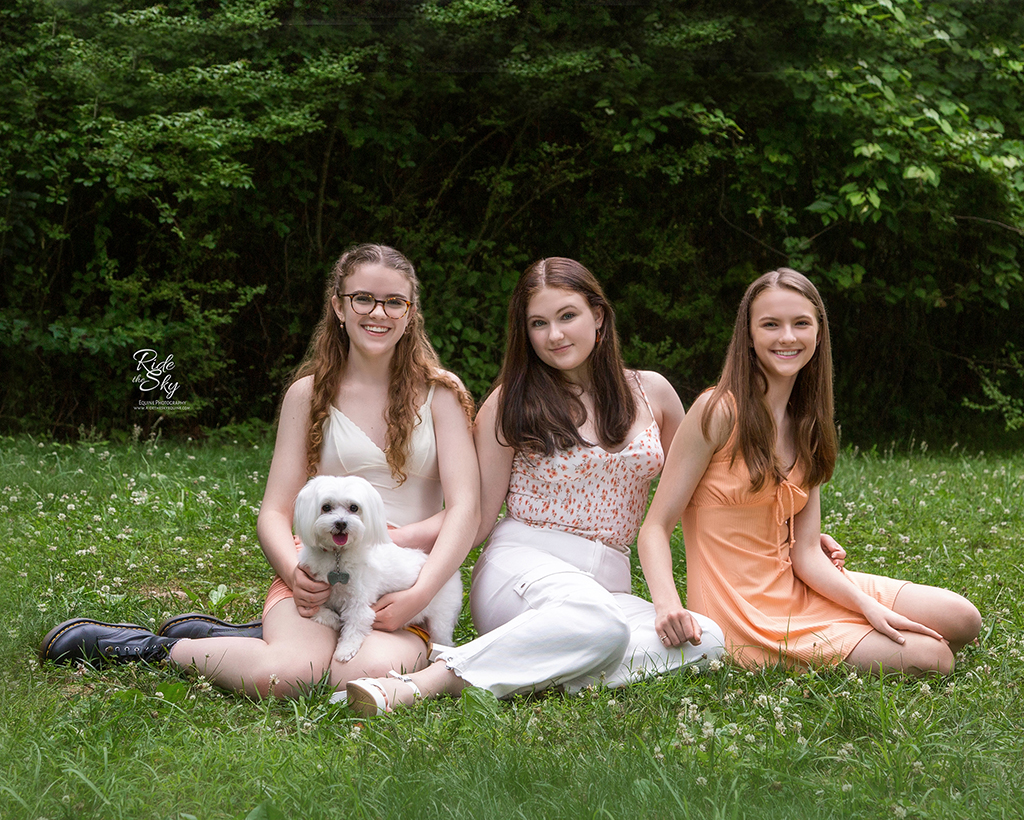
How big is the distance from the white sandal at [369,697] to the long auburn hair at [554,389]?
0.83 m

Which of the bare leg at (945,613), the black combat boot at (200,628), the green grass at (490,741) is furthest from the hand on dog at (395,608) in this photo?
the bare leg at (945,613)

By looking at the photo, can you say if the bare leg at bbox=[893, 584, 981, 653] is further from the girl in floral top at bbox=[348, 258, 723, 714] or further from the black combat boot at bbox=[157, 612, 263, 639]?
the black combat boot at bbox=[157, 612, 263, 639]

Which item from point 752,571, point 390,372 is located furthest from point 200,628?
point 752,571

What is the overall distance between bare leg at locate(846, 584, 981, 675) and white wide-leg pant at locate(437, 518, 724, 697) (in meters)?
0.40

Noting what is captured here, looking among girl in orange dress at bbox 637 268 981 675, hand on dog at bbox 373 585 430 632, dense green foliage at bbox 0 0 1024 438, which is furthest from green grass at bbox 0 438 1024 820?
dense green foliage at bbox 0 0 1024 438

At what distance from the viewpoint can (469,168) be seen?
7.52 metres

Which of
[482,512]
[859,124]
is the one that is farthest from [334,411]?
[859,124]

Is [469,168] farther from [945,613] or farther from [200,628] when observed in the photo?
[945,613]

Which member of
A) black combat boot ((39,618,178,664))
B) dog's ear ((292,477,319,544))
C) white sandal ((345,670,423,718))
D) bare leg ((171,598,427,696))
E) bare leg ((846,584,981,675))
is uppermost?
dog's ear ((292,477,319,544))

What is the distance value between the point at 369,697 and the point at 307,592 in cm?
40

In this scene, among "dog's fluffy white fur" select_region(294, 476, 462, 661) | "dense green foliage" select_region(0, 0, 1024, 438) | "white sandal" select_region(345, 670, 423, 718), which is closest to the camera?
"white sandal" select_region(345, 670, 423, 718)

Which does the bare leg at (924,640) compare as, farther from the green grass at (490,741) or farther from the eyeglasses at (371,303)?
the eyeglasses at (371,303)

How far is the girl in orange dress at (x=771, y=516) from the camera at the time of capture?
2.74 m

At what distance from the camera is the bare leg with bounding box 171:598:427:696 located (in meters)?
2.60
